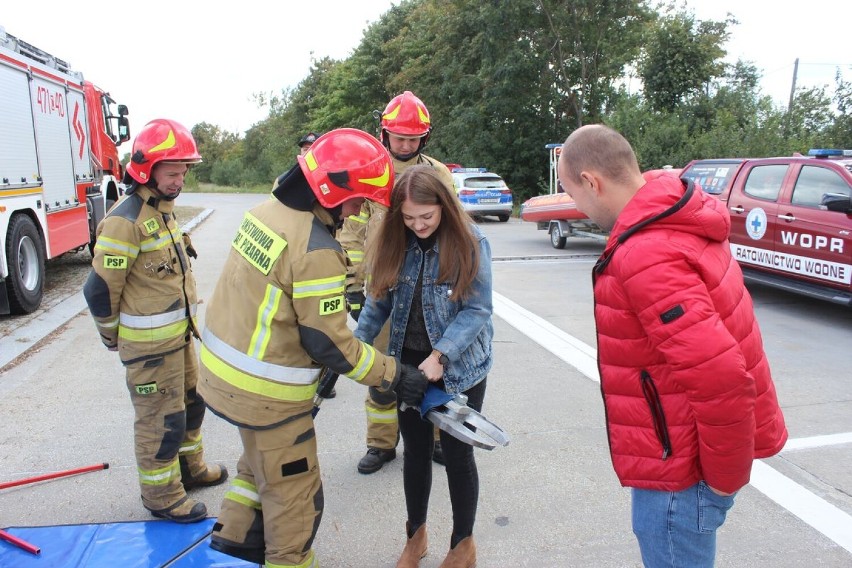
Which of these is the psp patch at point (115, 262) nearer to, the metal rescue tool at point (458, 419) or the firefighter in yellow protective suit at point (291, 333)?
the firefighter in yellow protective suit at point (291, 333)

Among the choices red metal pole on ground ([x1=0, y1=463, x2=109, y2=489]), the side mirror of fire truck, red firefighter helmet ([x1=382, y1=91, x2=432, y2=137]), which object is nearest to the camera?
red metal pole on ground ([x1=0, y1=463, x2=109, y2=489])

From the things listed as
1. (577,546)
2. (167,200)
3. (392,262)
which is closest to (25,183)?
(167,200)

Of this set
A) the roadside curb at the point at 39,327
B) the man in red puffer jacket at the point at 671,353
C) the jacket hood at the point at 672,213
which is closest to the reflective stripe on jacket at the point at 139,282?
the man in red puffer jacket at the point at 671,353

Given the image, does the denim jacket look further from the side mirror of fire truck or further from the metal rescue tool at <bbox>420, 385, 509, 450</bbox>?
the side mirror of fire truck

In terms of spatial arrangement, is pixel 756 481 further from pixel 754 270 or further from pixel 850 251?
pixel 754 270

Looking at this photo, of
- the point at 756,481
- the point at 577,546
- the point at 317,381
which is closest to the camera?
the point at 317,381

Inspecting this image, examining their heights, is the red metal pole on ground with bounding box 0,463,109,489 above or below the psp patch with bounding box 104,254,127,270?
below

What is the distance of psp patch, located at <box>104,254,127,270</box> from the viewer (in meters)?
3.03

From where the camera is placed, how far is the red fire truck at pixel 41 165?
301 inches

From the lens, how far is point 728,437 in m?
1.65

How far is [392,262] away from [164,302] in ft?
4.34

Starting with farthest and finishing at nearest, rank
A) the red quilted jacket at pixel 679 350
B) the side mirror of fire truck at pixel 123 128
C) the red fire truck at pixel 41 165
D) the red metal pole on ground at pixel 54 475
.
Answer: the side mirror of fire truck at pixel 123 128, the red fire truck at pixel 41 165, the red metal pole on ground at pixel 54 475, the red quilted jacket at pixel 679 350

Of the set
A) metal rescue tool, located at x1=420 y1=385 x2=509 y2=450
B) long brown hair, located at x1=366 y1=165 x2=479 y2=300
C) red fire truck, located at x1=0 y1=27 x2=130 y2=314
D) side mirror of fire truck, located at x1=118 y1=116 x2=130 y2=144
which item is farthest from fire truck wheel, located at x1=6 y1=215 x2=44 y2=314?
metal rescue tool, located at x1=420 y1=385 x2=509 y2=450

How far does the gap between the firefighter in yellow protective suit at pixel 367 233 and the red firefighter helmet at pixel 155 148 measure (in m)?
1.10
